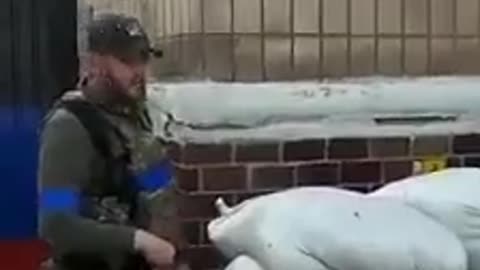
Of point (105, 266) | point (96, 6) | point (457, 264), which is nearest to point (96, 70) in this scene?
point (105, 266)

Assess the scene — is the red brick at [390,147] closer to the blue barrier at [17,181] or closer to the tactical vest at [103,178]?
the tactical vest at [103,178]

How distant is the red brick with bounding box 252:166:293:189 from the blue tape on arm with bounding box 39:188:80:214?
1235 millimetres

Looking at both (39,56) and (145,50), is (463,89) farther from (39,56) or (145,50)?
(39,56)

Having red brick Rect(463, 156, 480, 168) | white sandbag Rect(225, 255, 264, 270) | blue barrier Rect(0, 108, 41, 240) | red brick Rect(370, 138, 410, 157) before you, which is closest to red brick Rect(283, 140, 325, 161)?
red brick Rect(370, 138, 410, 157)

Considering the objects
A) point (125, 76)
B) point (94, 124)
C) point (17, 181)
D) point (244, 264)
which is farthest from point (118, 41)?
point (17, 181)

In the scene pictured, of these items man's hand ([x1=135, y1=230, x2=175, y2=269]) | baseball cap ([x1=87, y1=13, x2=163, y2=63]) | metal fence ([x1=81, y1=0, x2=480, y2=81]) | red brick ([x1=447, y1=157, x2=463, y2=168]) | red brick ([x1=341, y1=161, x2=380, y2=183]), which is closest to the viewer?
man's hand ([x1=135, y1=230, x2=175, y2=269])

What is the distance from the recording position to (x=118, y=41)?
4371 millimetres

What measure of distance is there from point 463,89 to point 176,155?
1181 mm

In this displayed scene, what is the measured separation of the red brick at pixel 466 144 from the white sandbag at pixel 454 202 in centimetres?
62

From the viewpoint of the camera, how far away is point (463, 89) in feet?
18.3

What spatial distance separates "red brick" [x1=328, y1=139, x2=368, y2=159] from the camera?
5402 mm

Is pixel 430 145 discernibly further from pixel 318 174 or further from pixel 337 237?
pixel 337 237

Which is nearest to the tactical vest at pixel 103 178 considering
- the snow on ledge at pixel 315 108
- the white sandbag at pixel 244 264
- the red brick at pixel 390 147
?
the white sandbag at pixel 244 264

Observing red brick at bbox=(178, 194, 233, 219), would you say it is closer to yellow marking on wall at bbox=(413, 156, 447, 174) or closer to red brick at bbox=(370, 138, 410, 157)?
red brick at bbox=(370, 138, 410, 157)
